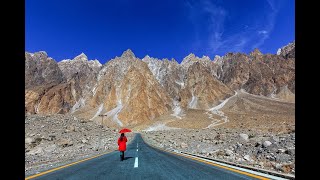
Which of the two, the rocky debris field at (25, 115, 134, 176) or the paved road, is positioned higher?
the paved road

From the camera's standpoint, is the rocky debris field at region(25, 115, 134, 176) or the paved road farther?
the rocky debris field at region(25, 115, 134, 176)

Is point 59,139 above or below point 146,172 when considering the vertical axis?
below

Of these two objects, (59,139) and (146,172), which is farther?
(59,139)

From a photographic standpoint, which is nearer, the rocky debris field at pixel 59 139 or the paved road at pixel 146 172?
the paved road at pixel 146 172

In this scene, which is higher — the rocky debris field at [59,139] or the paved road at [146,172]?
the paved road at [146,172]
